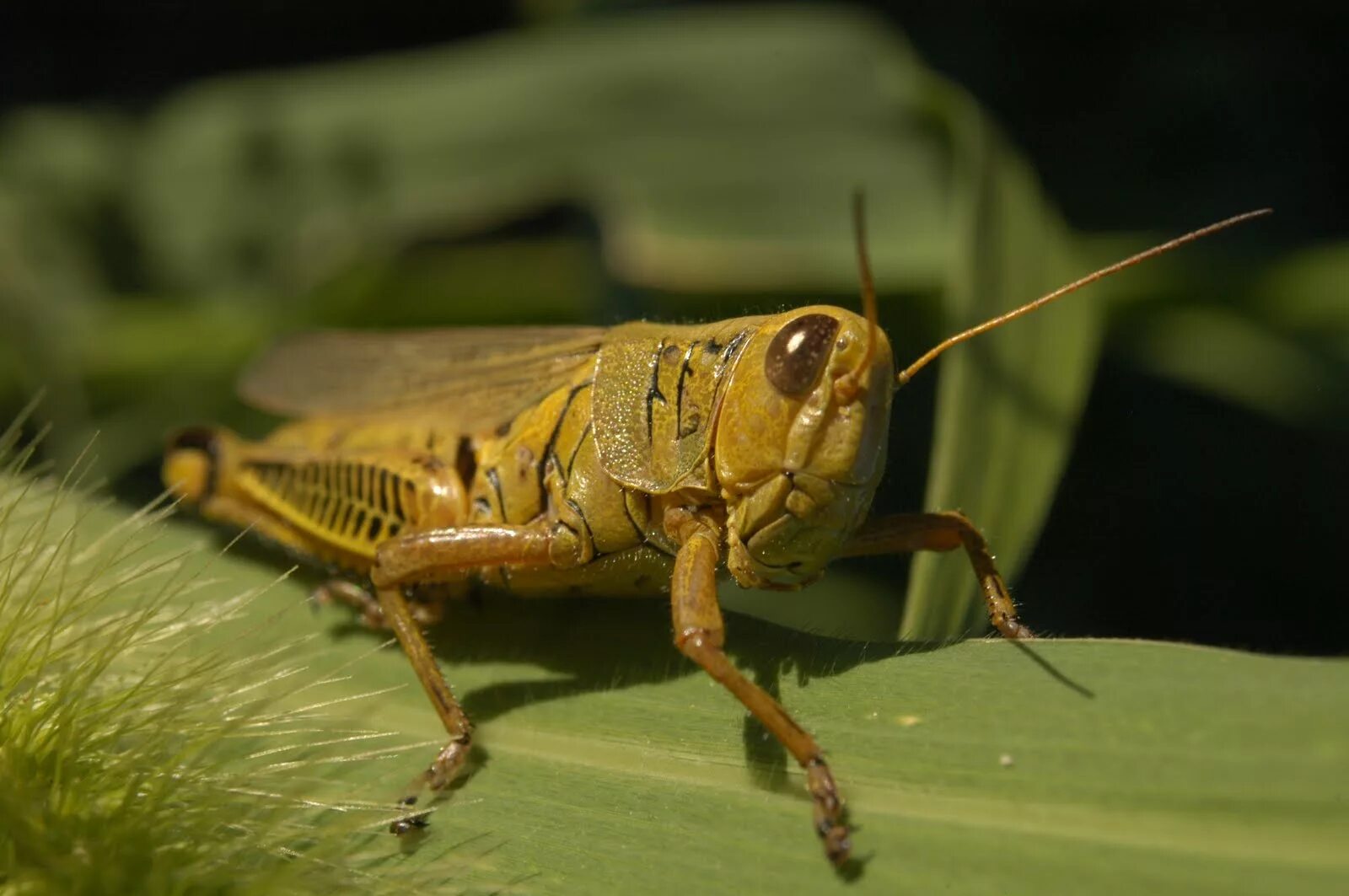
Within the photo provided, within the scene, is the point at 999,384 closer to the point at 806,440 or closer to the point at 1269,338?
the point at 806,440

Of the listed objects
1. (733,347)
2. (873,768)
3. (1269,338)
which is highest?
(733,347)

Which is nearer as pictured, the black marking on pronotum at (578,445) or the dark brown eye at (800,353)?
the dark brown eye at (800,353)

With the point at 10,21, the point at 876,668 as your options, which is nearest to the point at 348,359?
the point at 876,668

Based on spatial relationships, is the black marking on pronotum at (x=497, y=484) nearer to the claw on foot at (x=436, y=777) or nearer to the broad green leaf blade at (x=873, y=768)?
the broad green leaf blade at (x=873, y=768)

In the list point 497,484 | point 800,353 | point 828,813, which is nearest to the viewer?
point 828,813

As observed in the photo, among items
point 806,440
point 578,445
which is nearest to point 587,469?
point 578,445

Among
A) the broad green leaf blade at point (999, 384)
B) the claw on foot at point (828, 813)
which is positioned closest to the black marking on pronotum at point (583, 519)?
the broad green leaf blade at point (999, 384)
